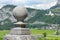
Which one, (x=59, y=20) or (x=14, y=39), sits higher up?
(x=14, y=39)

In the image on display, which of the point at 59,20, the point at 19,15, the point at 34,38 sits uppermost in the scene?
the point at 19,15

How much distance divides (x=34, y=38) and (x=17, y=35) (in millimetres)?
771

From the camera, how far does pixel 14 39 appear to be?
13656 mm

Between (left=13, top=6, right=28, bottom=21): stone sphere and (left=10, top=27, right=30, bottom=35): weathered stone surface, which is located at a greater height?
(left=13, top=6, right=28, bottom=21): stone sphere

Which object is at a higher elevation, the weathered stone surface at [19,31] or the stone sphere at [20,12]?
the stone sphere at [20,12]

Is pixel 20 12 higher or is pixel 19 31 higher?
pixel 20 12

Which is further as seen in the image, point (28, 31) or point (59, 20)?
point (59, 20)

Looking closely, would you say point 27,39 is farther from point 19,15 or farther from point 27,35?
point 19,15

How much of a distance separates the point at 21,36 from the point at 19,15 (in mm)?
935

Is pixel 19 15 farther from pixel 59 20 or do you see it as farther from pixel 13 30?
pixel 59 20

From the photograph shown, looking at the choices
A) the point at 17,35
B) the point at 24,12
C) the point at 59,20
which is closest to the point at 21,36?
the point at 17,35

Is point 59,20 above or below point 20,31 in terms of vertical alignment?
below

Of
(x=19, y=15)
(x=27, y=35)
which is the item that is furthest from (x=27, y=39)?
(x=19, y=15)

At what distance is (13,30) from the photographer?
14.1 m
